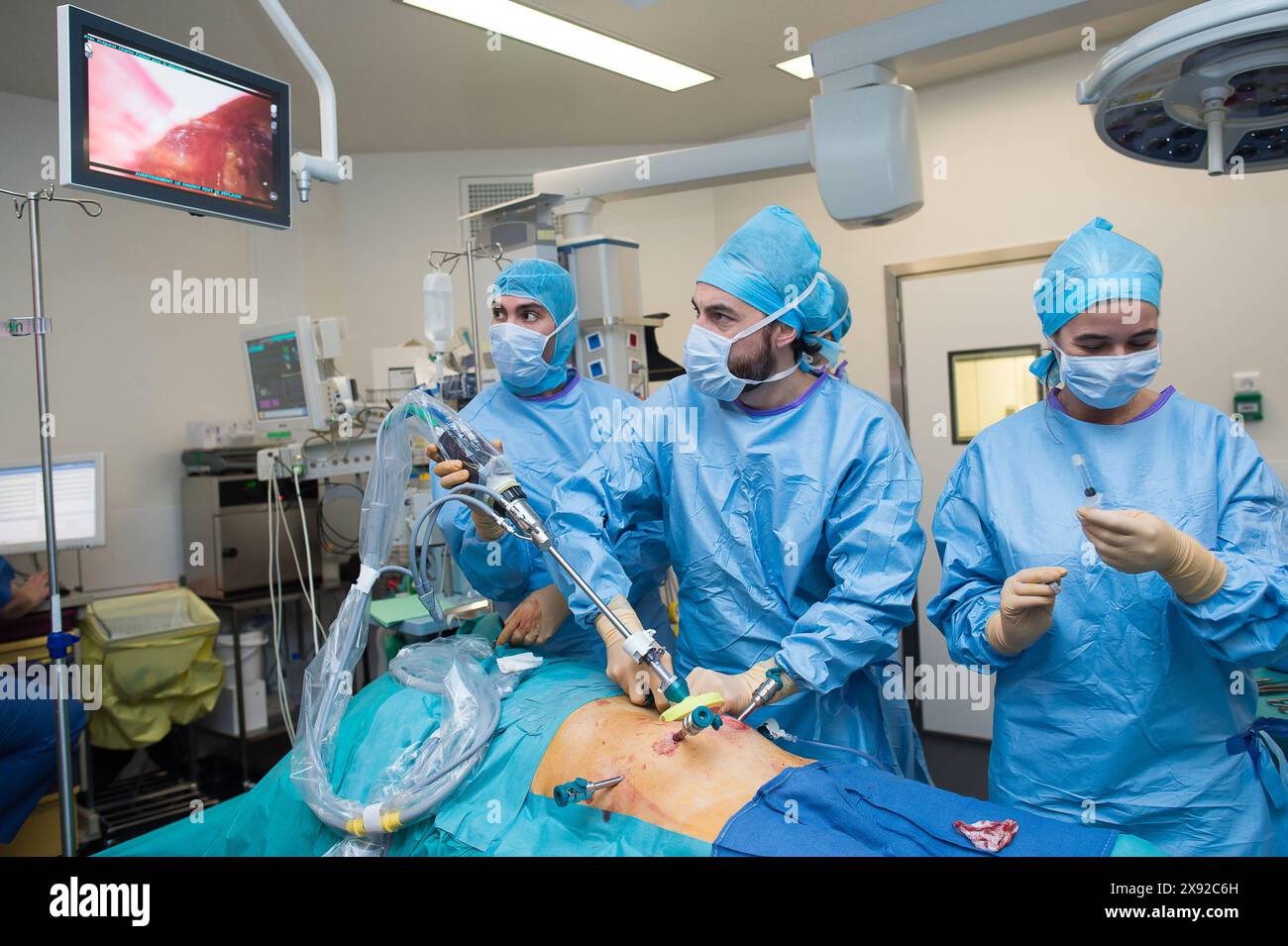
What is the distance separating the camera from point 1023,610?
4.48 feet

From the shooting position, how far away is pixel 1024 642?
1.42m

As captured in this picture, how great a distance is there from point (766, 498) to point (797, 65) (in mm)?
2698

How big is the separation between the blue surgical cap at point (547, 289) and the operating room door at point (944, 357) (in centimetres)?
214

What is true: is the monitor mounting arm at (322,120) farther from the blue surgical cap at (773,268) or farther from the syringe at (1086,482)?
the syringe at (1086,482)

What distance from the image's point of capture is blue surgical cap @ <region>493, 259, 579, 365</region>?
2.36m

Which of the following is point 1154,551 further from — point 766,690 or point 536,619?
point 536,619

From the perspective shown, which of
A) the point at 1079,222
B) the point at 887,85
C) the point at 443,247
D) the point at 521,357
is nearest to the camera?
the point at 887,85

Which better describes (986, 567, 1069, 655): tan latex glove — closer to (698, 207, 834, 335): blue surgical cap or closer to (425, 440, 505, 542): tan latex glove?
(698, 207, 834, 335): blue surgical cap

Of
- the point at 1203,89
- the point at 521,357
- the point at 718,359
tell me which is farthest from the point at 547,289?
the point at 1203,89


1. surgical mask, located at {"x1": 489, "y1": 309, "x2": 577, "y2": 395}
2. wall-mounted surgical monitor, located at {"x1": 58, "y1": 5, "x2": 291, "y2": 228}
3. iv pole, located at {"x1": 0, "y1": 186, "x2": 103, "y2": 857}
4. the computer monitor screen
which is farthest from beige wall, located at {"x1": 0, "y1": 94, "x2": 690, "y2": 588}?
surgical mask, located at {"x1": 489, "y1": 309, "x2": 577, "y2": 395}

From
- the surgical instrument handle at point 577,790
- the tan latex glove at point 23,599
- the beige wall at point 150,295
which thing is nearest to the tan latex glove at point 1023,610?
the surgical instrument handle at point 577,790

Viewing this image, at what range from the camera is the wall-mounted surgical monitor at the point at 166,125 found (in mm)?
1818

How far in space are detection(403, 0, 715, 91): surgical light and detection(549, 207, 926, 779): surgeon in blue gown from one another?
1.89m
